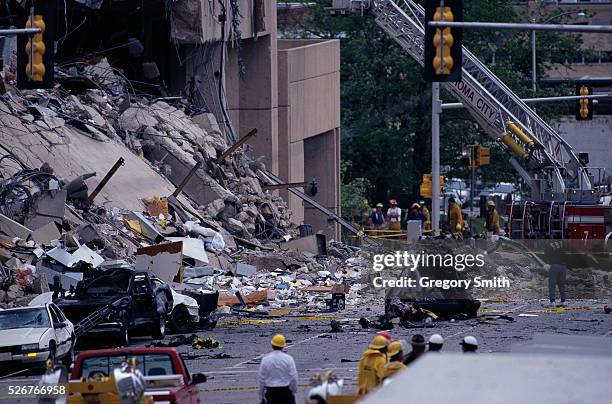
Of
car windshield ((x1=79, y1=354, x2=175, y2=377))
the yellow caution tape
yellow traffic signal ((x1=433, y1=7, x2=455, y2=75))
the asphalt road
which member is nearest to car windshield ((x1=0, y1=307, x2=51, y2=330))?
the asphalt road

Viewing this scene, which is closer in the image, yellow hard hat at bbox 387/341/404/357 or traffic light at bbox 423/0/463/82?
yellow hard hat at bbox 387/341/404/357

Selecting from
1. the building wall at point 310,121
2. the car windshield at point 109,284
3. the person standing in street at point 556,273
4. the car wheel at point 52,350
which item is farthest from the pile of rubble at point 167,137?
the car wheel at point 52,350

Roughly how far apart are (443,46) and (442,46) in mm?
20

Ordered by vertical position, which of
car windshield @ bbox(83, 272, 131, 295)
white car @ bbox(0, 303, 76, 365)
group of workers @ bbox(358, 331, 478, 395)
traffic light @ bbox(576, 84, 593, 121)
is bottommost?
white car @ bbox(0, 303, 76, 365)

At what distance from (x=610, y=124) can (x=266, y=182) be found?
130 feet

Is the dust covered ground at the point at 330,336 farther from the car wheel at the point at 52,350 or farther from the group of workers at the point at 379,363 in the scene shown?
the group of workers at the point at 379,363

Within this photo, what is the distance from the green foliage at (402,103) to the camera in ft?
211

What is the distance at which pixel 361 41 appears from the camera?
6656cm

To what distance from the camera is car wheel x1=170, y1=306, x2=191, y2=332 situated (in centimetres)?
2720

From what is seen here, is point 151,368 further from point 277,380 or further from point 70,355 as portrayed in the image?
point 70,355

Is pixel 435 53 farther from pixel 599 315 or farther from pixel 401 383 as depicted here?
pixel 401 383

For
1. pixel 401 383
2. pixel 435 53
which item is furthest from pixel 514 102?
pixel 401 383

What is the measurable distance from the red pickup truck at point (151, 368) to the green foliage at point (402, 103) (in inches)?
1884

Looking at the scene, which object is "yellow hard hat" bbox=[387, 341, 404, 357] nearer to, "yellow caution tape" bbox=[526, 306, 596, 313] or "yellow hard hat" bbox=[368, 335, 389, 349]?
"yellow hard hat" bbox=[368, 335, 389, 349]
